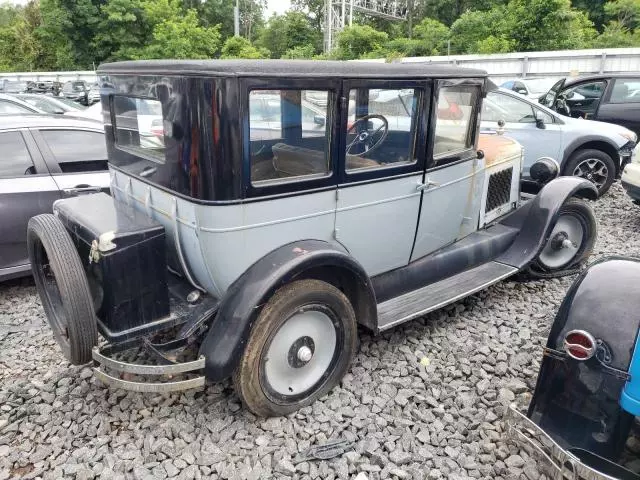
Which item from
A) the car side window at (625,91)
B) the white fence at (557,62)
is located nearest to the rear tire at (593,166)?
the car side window at (625,91)

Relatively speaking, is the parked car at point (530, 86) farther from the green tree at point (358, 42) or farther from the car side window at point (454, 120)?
the green tree at point (358, 42)

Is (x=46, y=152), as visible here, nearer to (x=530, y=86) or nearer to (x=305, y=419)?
(x=305, y=419)

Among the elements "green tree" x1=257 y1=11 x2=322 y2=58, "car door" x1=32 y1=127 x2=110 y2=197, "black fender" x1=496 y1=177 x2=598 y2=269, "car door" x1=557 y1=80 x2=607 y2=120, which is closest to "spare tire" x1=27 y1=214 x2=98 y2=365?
"car door" x1=32 y1=127 x2=110 y2=197

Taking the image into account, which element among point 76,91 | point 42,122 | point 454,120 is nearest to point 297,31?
point 76,91

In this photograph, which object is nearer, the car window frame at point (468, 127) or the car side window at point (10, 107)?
the car window frame at point (468, 127)

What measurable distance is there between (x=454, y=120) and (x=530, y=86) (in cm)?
1115

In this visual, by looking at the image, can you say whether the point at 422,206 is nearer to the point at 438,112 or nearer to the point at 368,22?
the point at 438,112

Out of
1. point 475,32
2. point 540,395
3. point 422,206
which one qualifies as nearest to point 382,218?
point 422,206

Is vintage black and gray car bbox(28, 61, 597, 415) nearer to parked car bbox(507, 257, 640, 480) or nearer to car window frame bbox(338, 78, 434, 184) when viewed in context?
car window frame bbox(338, 78, 434, 184)

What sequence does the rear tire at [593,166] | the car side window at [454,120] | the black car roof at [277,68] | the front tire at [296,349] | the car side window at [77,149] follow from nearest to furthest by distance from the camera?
the black car roof at [277,68] < the front tire at [296,349] < the car side window at [454,120] < the car side window at [77,149] < the rear tire at [593,166]

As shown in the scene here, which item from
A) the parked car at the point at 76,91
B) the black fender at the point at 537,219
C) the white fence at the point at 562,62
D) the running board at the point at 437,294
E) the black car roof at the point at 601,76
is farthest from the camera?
the parked car at the point at 76,91

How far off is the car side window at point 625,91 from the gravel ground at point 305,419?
20.8ft

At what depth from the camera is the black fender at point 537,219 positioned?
4129 millimetres

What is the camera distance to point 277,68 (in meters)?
2.51
